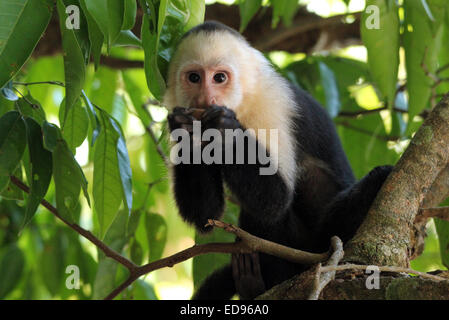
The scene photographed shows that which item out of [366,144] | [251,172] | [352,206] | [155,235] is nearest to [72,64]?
[251,172]

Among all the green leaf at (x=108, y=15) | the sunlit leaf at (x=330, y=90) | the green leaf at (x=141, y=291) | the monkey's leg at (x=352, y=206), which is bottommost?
the green leaf at (x=141, y=291)

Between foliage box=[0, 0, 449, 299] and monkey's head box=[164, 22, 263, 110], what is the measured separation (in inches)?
3.8

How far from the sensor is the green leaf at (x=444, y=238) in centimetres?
193

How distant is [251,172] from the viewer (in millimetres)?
2033

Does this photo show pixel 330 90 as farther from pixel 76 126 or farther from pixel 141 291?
pixel 76 126

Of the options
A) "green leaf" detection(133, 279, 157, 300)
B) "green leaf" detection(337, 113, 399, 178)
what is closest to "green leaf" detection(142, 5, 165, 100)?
"green leaf" detection(133, 279, 157, 300)

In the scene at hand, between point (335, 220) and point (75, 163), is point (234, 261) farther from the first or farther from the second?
point (75, 163)

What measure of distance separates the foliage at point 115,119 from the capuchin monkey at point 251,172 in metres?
0.13

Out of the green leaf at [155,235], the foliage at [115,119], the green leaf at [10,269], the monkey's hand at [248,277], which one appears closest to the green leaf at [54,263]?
the foliage at [115,119]

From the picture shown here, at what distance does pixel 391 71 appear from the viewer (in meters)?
1.82

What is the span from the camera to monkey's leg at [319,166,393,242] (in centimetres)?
211

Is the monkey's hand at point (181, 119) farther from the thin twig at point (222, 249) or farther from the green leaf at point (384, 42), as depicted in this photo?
the green leaf at point (384, 42)

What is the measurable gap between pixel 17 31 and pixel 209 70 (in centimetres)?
104

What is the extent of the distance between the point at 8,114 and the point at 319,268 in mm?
909
